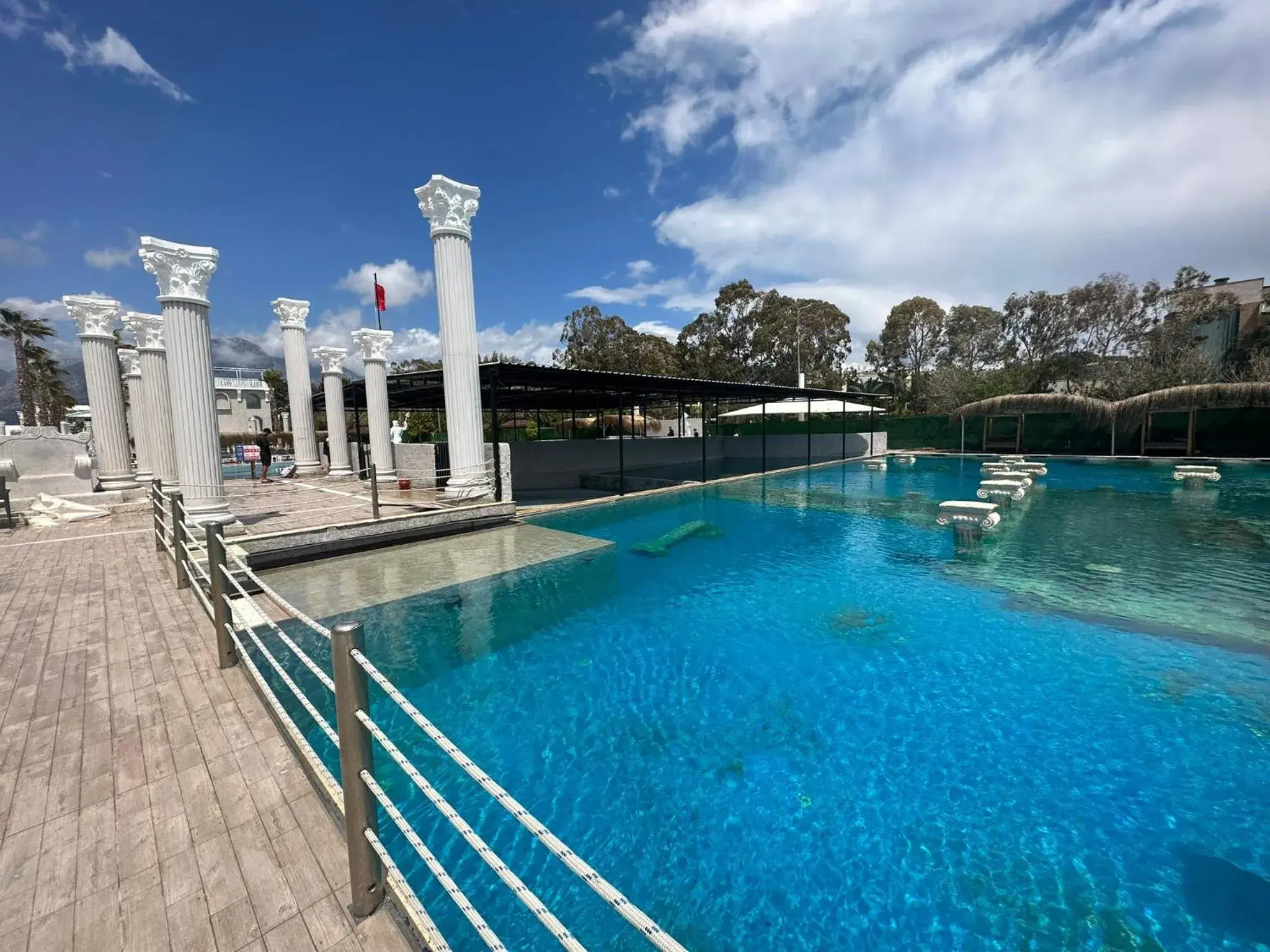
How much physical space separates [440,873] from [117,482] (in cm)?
1707

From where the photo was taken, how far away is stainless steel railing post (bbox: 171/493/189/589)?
19.3 ft

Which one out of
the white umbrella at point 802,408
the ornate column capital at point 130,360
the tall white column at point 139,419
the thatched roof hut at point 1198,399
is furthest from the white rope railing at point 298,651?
the thatched roof hut at point 1198,399

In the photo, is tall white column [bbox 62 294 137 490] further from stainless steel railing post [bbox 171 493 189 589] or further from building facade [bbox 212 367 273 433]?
building facade [bbox 212 367 273 433]

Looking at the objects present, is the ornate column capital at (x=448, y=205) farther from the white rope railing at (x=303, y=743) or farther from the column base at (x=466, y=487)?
the white rope railing at (x=303, y=743)

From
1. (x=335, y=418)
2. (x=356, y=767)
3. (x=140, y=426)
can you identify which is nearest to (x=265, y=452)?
(x=335, y=418)

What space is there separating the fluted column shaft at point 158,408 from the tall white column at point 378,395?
4.54m

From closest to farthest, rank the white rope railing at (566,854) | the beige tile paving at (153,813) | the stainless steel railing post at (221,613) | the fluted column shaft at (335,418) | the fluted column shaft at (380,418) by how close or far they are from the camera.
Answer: the white rope railing at (566,854) → the beige tile paving at (153,813) → the stainless steel railing post at (221,613) → the fluted column shaft at (380,418) → the fluted column shaft at (335,418)

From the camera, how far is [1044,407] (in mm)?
26812

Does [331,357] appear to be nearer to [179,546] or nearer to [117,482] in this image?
[117,482]

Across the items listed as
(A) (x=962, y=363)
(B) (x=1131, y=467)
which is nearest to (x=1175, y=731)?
(B) (x=1131, y=467)

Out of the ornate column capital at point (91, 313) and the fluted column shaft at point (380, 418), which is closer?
the ornate column capital at point (91, 313)

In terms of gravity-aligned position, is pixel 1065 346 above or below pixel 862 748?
above

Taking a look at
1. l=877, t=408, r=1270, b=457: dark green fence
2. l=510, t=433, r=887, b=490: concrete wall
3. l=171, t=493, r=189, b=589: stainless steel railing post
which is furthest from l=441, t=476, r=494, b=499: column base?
l=877, t=408, r=1270, b=457: dark green fence

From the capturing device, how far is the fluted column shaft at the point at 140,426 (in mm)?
13859
